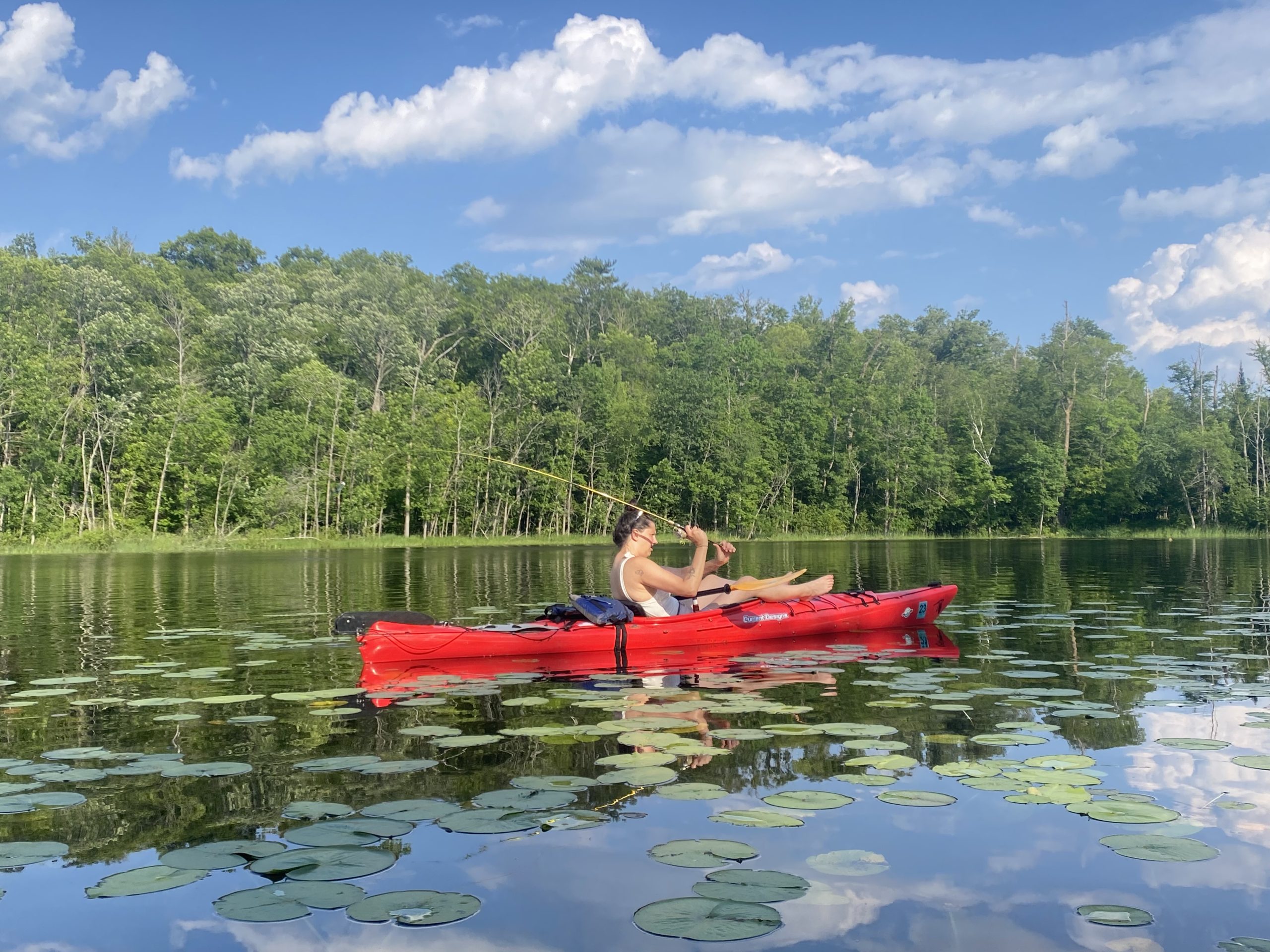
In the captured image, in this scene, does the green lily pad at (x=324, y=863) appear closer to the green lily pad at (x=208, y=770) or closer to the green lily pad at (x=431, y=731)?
the green lily pad at (x=208, y=770)

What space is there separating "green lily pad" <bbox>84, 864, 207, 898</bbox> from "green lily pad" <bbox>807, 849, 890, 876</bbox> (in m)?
2.12

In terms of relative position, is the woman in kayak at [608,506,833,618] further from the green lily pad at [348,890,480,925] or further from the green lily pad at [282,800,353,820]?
the green lily pad at [348,890,480,925]

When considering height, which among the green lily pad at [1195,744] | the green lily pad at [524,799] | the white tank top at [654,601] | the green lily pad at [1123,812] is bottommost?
the green lily pad at [1195,744]

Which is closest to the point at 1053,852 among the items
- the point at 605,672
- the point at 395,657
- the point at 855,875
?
the point at 855,875

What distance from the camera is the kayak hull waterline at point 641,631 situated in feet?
28.7

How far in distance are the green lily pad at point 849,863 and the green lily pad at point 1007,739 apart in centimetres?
195

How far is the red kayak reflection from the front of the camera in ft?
27.2

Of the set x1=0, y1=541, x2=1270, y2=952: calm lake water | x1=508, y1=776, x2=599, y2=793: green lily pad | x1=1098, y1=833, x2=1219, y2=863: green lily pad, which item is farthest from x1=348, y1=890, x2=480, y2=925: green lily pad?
x1=1098, y1=833, x2=1219, y2=863: green lily pad

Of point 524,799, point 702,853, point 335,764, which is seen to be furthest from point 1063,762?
point 335,764

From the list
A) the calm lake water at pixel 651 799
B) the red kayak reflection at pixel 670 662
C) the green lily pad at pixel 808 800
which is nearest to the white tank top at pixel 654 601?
the red kayak reflection at pixel 670 662

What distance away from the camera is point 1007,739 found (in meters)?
5.49

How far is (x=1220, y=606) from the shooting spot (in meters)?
13.5

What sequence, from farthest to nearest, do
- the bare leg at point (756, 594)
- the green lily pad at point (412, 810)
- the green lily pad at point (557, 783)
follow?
the bare leg at point (756, 594) → the green lily pad at point (557, 783) → the green lily pad at point (412, 810)

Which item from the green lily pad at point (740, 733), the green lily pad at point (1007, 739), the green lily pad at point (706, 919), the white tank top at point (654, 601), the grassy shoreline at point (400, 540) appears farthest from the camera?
the grassy shoreline at point (400, 540)
